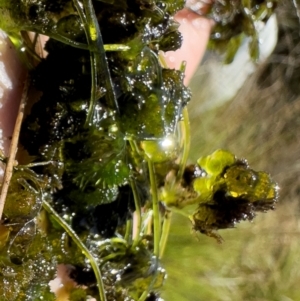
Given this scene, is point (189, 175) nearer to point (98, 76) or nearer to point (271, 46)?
point (98, 76)

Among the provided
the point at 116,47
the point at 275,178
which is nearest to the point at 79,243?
the point at 116,47

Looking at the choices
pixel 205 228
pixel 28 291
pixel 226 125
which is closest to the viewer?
pixel 28 291

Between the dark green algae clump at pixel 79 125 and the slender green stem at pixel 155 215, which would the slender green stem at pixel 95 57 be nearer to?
the dark green algae clump at pixel 79 125

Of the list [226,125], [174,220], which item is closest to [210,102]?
[226,125]

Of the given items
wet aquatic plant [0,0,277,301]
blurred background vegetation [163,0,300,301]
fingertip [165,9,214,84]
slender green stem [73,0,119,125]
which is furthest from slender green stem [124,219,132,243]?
blurred background vegetation [163,0,300,301]

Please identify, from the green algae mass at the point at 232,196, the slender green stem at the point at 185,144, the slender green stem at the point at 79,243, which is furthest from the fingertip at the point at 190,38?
the slender green stem at the point at 79,243

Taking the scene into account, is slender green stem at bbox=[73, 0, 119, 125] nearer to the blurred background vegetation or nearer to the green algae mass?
the green algae mass
